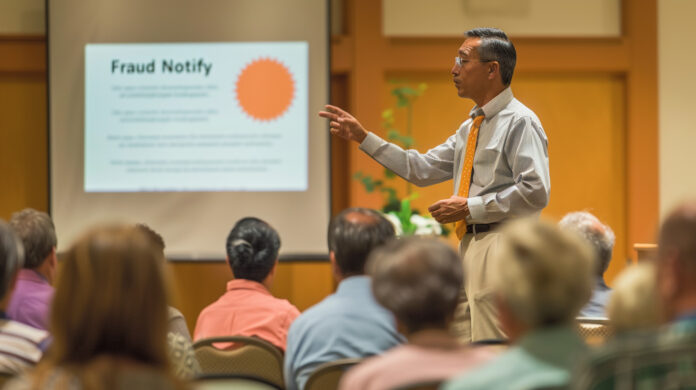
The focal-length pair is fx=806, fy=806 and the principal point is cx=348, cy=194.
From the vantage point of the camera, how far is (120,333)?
134 centimetres

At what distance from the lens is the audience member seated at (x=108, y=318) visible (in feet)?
4.33

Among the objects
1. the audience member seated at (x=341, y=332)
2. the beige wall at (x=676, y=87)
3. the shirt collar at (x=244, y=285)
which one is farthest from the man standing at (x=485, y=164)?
the beige wall at (x=676, y=87)

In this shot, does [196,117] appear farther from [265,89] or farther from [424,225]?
[424,225]

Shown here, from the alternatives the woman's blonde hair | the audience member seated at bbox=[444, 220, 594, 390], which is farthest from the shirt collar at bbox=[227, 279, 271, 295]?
the audience member seated at bbox=[444, 220, 594, 390]

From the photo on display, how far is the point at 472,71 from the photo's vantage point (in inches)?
132

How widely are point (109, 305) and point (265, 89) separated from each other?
4487 millimetres

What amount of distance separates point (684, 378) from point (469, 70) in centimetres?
220

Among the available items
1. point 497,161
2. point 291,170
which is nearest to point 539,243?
point 497,161

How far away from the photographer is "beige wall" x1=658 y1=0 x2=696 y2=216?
248 inches

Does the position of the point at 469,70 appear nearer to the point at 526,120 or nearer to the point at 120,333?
the point at 526,120

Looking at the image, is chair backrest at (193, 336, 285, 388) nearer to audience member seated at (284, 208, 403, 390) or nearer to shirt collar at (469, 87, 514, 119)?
audience member seated at (284, 208, 403, 390)

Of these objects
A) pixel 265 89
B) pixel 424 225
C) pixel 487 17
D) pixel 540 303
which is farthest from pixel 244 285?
pixel 487 17

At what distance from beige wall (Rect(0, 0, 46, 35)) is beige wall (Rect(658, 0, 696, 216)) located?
4782 mm

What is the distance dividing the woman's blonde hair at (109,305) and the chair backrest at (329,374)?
64 cm
